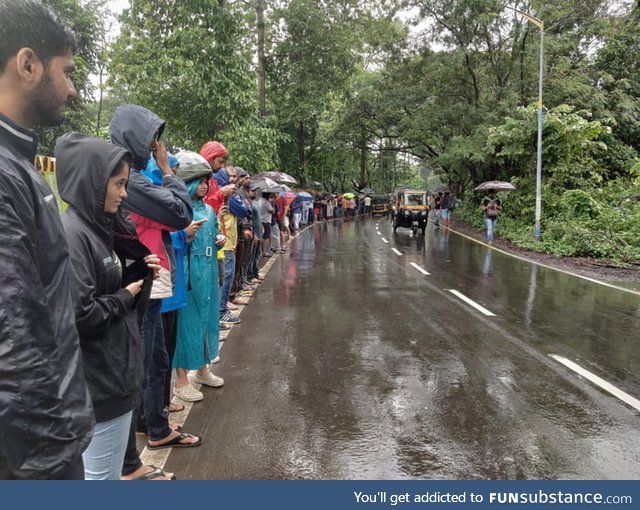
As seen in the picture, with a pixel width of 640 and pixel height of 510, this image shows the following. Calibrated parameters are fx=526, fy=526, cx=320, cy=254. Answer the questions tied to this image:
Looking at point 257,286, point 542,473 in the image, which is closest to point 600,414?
point 542,473

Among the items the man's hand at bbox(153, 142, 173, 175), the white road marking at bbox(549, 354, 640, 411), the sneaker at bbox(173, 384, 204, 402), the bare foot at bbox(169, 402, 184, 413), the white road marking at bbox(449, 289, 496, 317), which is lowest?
the white road marking at bbox(549, 354, 640, 411)

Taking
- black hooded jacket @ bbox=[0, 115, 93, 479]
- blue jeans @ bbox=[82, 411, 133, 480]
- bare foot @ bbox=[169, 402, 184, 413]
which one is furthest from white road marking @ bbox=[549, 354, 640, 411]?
black hooded jacket @ bbox=[0, 115, 93, 479]

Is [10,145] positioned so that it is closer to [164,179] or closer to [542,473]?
[164,179]

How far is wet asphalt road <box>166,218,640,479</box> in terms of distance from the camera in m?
3.45

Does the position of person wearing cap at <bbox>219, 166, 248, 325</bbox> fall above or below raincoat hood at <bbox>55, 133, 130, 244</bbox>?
below

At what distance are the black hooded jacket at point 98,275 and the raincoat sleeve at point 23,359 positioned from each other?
2.19 ft

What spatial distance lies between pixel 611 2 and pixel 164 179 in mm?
26260

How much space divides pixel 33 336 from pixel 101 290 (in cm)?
84

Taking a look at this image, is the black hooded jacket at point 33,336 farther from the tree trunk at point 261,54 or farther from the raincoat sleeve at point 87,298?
the tree trunk at point 261,54

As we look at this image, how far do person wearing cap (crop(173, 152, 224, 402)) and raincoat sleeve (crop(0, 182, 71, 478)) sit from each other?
2583 mm

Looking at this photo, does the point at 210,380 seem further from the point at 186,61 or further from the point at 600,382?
the point at 186,61

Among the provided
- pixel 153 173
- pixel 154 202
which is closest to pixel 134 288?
pixel 154 202

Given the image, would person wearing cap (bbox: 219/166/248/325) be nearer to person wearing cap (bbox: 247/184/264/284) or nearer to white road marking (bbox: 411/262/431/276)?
person wearing cap (bbox: 247/184/264/284)

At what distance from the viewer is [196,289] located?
420cm
